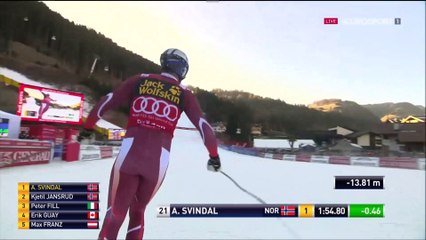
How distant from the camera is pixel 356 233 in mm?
2621

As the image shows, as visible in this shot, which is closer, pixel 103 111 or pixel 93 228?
pixel 103 111

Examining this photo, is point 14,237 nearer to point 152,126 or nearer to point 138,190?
point 138,190

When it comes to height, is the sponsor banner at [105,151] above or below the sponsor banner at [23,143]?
below

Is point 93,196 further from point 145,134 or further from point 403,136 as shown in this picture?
point 403,136

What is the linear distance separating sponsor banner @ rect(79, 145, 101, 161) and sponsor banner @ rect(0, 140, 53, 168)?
259 mm

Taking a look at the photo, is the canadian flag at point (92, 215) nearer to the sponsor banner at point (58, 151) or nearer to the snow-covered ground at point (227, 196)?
the snow-covered ground at point (227, 196)

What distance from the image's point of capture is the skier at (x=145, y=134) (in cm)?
185

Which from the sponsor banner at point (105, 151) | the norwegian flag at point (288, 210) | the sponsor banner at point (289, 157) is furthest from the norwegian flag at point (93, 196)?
the sponsor banner at point (289, 157)

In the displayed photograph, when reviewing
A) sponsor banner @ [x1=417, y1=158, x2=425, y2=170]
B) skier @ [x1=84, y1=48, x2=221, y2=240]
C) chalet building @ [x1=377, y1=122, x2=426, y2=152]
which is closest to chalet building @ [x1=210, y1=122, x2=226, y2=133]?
skier @ [x1=84, y1=48, x2=221, y2=240]

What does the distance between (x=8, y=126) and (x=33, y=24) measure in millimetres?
807

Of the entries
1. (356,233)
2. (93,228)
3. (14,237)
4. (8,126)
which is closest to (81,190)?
(93,228)
